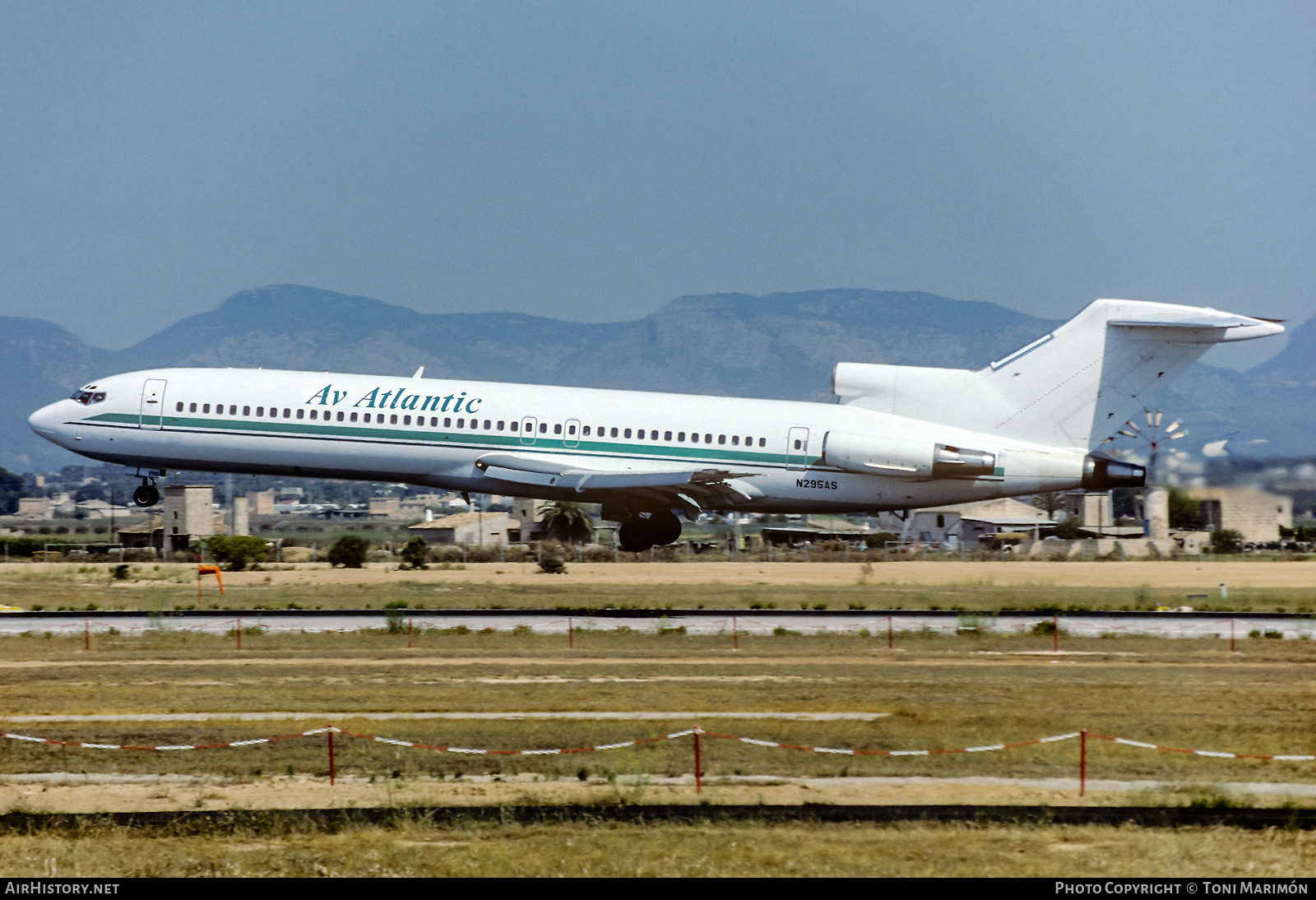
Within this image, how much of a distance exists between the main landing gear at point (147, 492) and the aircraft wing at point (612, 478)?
9.92 m

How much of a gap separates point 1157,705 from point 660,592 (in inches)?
985

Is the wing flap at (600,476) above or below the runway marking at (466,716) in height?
above

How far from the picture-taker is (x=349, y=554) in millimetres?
61375

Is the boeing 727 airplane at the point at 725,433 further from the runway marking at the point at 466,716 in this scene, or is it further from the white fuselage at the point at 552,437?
the runway marking at the point at 466,716

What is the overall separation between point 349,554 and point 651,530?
1118 inches

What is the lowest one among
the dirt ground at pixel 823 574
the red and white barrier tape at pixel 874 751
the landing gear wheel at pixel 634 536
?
the red and white barrier tape at pixel 874 751

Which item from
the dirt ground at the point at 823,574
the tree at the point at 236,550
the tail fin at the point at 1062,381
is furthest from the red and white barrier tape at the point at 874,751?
the tree at the point at 236,550

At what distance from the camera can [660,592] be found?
152ft

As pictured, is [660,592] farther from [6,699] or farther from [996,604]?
[6,699]

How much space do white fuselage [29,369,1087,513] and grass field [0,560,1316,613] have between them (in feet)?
18.6

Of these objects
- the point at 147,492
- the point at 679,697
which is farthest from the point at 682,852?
the point at 147,492

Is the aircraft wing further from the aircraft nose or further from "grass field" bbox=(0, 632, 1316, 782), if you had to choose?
the aircraft nose

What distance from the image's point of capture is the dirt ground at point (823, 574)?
52.5 m

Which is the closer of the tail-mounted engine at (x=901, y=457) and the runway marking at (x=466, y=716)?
the runway marking at (x=466, y=716)
